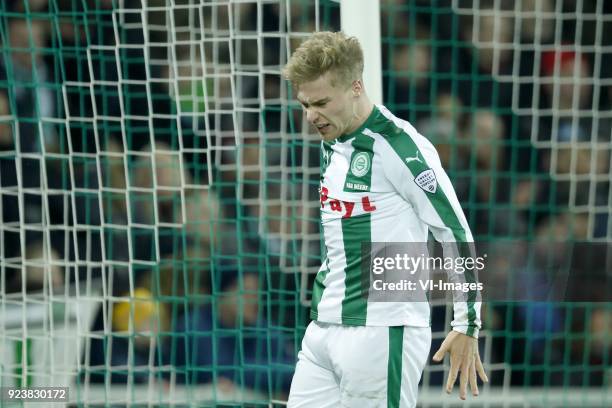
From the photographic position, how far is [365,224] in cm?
300

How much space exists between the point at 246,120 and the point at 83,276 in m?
1.28

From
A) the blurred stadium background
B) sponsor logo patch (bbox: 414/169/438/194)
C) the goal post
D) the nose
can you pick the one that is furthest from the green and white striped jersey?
the blurred stadium background

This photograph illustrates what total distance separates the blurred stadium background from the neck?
4.88 ft

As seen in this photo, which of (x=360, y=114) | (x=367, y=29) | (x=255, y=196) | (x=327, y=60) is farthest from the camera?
(x=255, y=196)

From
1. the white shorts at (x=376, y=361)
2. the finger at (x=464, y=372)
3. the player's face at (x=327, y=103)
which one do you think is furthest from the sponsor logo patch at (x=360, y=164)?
the finger at (x=464, y=372)

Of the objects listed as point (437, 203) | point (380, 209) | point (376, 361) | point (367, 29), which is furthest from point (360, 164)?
point (367, 29)

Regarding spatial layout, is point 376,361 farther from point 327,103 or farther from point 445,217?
point 327,103

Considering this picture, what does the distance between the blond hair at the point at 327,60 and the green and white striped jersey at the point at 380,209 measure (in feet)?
0.53

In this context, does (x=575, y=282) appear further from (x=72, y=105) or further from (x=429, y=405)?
(x=72, y=105)

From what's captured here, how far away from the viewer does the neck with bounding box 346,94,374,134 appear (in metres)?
2.96

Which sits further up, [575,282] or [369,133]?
[369,133]

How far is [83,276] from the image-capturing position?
544cm

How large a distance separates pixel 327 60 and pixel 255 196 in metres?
2.37

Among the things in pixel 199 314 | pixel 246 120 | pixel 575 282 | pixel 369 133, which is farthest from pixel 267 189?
pixel 369 133
